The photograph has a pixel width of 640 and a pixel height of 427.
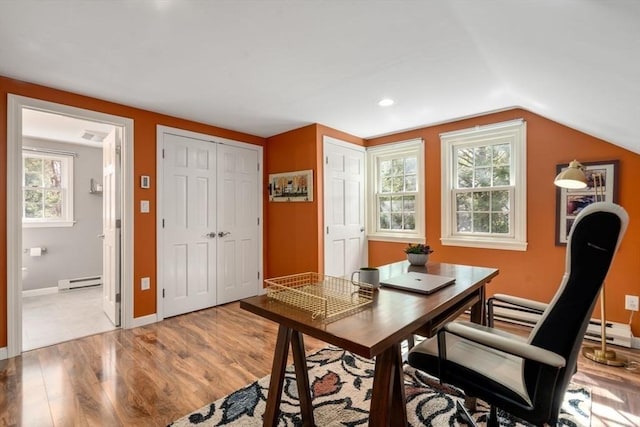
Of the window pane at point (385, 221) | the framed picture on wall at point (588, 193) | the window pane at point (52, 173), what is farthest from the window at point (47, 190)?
the framed picture on wall at point (588, 193)

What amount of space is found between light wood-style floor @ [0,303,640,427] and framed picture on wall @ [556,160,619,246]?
3.80 feet

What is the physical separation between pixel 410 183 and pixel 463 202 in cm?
71

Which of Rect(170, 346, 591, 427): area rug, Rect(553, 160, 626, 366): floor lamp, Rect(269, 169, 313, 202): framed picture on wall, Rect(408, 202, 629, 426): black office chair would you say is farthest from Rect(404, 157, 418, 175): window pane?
Rect(408, 202, 629, 426): black office chair

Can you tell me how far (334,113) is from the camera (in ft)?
10.9

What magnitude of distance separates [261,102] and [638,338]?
3.95 meters

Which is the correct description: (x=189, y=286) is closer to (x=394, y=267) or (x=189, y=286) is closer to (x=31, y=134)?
(x=394, y=267)

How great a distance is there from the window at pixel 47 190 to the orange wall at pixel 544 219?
5392 millimetres

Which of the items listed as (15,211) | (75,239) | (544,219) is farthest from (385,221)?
(75,239)

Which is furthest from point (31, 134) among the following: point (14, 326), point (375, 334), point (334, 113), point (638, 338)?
point (638, 338)

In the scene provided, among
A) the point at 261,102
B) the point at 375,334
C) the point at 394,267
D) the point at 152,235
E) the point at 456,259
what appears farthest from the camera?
the point at 456,259

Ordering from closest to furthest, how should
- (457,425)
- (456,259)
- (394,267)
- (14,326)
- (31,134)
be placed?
(457,425), (394,267), (14,326), (456,259), (31,134)

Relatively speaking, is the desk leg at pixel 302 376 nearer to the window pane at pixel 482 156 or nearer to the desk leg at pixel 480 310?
the desk leg at pixel 480 310

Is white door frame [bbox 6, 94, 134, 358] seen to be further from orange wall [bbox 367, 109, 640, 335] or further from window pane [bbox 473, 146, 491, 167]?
window pane [bbox 473, 146, 491, 167]

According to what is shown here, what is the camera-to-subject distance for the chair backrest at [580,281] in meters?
1.03
